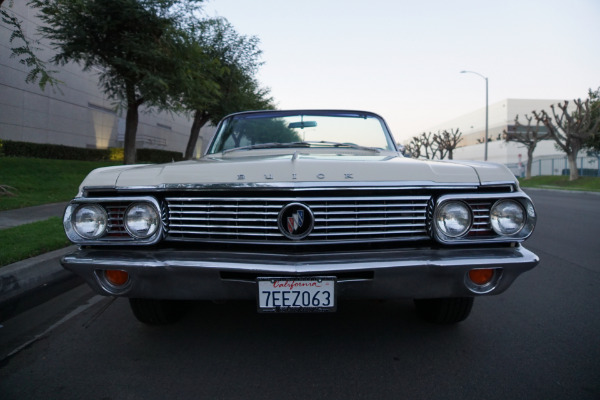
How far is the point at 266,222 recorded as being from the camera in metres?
2.18

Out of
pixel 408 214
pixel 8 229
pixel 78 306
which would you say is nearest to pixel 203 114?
pixel 8 229

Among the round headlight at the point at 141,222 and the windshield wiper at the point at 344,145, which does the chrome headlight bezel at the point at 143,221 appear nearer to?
the round headlight at the point at 141,222

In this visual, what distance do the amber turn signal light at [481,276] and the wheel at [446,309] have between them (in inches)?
18.5

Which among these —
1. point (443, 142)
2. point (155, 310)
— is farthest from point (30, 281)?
point (443, 142)

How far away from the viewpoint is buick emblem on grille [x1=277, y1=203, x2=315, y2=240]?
2.13 m

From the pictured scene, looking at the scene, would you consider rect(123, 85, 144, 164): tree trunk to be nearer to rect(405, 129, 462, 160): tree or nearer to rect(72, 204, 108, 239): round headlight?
rect(72, 204, 108, 239): round headlight

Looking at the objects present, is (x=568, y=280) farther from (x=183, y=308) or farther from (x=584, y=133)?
(x=584, y=133)

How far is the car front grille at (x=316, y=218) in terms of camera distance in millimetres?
2168

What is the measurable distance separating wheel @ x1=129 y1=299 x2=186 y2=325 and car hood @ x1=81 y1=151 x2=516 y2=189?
0.84 metres

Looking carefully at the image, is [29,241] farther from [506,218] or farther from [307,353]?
[506,218]

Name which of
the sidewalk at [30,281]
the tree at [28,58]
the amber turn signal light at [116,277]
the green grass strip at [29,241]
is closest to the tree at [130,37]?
the tree at [28,58]

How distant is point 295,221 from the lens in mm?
2145

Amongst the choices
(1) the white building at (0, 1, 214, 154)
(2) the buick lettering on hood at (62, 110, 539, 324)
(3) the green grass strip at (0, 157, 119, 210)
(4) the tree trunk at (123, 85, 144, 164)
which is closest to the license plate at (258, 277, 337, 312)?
(2) the buick lettering on hood at (62, 110, 539, 324)

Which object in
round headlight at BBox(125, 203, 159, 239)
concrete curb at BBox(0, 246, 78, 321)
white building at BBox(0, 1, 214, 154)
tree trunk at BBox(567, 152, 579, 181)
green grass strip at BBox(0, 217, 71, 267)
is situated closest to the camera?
round headlight at BBox(125, 203, 159, 239)
